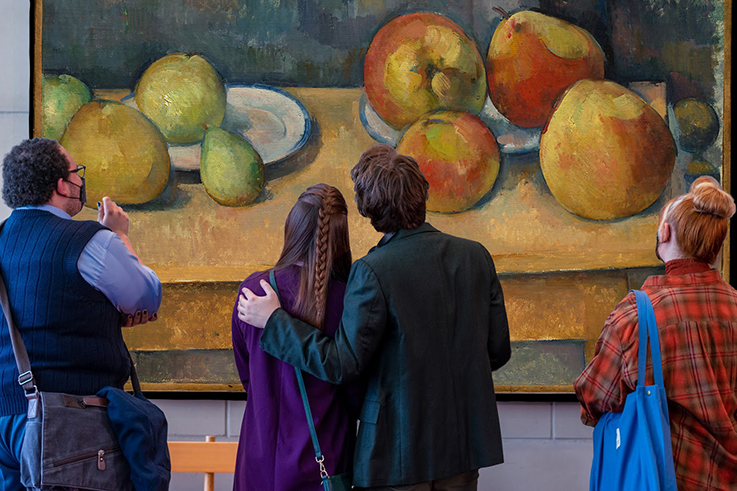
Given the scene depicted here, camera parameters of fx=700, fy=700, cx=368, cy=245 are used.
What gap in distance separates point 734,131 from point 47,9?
3.29 metres

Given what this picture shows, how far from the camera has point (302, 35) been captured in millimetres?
3293

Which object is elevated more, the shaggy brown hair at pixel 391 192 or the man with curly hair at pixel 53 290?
the shaggy brown hair at pixel 391 192

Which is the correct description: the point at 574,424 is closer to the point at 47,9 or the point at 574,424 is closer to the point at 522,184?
the point at 522,184

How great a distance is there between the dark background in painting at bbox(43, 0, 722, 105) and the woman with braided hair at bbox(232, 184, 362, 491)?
1.38 m

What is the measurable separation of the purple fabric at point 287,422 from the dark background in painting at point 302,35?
1.53 metres

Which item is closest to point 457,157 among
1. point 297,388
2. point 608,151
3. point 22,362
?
point 608,151

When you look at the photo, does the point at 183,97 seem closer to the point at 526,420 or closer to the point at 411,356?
the point at 411,356

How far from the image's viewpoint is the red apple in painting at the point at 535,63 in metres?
3.20

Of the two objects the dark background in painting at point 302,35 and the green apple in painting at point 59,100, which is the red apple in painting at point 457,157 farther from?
the green apple in painting at point 59,100

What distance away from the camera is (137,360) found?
331cm

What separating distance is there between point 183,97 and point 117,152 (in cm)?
42

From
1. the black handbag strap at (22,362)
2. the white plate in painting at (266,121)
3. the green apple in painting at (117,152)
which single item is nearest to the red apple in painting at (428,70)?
the white plate in painting at (266,121)

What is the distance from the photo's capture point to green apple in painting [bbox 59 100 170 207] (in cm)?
334

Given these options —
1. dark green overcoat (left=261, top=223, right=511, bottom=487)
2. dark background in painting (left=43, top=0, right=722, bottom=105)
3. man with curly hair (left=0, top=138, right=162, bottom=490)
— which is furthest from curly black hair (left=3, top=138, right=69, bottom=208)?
Answer: dark background in painting (left=43, top=0, right=722, bottom=105)
